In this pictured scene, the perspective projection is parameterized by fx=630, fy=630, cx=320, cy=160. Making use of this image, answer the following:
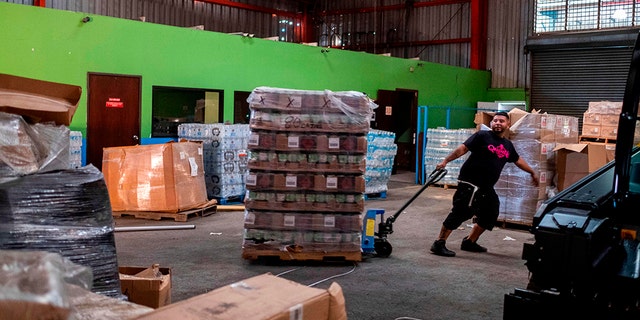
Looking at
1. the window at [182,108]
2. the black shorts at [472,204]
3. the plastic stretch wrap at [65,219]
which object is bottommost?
the black shorts at [472,204]

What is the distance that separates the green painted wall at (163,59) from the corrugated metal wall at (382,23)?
15.3 ft

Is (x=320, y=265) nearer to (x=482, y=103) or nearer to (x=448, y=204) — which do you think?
(x=448, y=204)

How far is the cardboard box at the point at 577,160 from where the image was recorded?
9.62 m

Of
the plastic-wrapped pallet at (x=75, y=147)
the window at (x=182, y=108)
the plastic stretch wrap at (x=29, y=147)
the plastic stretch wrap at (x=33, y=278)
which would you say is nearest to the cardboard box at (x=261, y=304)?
the plastic stretch wrap at (x=33, y=278)

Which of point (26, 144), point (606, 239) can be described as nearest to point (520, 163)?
point (606, 239)

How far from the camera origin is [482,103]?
20875 millimetres

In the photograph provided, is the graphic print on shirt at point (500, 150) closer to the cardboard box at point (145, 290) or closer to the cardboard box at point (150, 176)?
the cardboard box at point (150, 176)

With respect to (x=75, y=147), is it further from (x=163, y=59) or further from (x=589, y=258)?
(x=589, y=258)

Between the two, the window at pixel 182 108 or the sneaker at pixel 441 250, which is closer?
the sneaker at pixel 441 250

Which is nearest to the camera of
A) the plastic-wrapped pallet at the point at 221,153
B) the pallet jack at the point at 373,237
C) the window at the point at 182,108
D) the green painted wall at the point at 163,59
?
the pallet jack at the point at 373,237

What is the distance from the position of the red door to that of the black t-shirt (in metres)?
6.78

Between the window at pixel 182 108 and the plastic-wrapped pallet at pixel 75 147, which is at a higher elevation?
the window at pixel 182 108

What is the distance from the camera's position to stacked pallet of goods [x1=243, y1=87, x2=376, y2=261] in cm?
730

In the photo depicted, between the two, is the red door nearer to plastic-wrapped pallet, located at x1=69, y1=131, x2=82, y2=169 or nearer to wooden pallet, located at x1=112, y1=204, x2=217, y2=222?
plastic-wrapped pallet, located at x1=69, y1=131, x2=82, y2=169
